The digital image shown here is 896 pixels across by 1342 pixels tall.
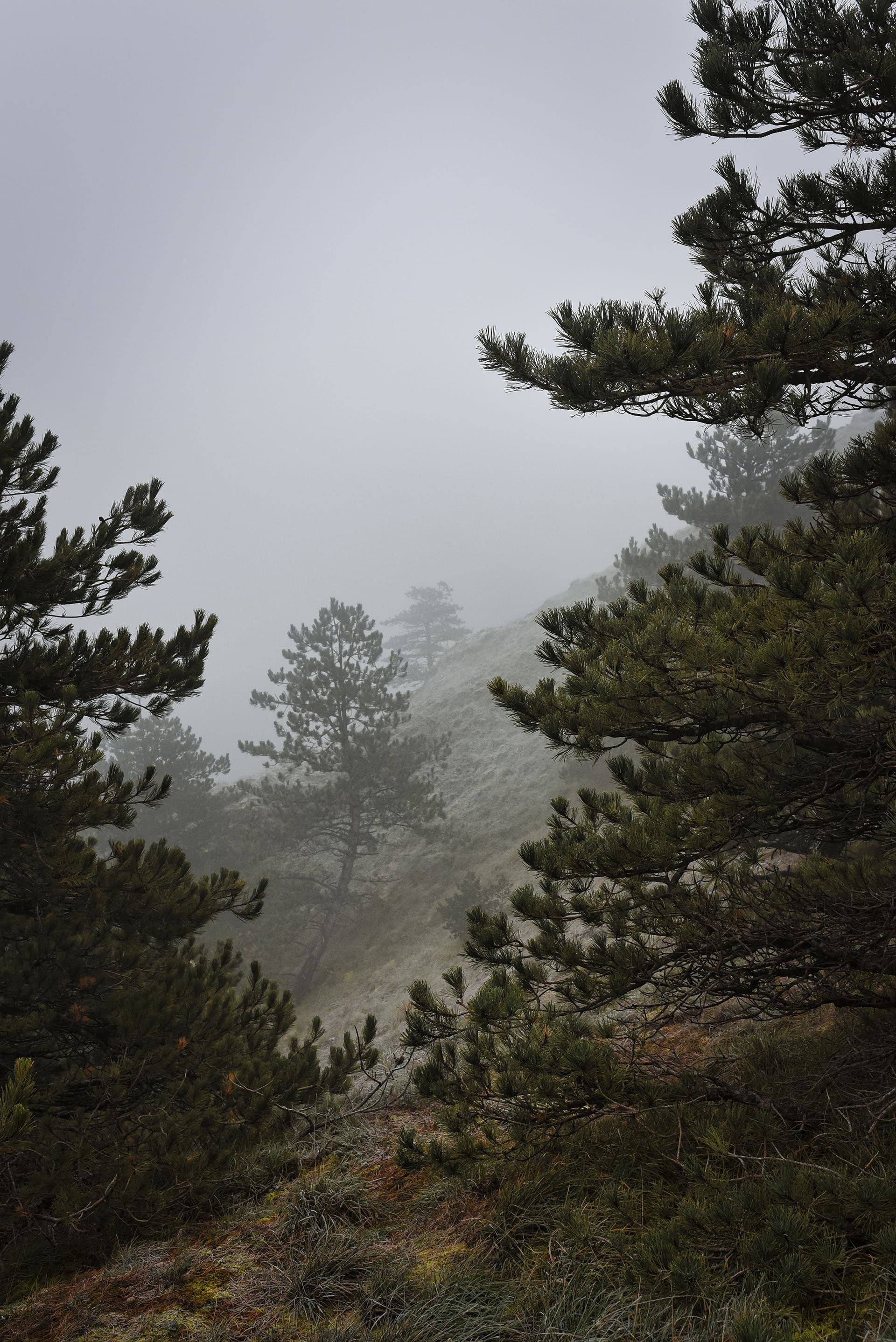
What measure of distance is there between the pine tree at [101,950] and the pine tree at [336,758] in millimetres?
14339

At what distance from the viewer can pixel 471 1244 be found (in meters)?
2.97

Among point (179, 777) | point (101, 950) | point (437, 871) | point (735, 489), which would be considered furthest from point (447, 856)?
point (101, 950)

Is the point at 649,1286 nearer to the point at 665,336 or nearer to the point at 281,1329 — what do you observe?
the point at 281,1329

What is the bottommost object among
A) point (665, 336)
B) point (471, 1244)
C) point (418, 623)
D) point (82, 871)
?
point (471, 1244)

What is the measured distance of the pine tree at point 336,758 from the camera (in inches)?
832

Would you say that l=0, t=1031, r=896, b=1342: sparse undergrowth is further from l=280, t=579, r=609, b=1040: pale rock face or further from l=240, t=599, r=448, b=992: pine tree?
l=240, t=599, r=448, b=992: pine tree

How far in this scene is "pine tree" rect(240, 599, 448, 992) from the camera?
69.3 feet

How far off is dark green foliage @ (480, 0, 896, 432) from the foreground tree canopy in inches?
0.6

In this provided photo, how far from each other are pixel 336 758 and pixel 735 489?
1468cm

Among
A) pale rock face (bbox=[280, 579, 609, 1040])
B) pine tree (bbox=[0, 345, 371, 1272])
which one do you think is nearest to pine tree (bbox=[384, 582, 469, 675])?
pale rock face (bbox=[280, 579, 609, 1040])

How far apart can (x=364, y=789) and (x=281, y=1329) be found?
1957 centimetres

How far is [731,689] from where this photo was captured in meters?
3.44

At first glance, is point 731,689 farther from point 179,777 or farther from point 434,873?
point 179,777

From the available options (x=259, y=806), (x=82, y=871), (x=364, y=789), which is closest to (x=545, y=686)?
(x=82, y=871)
